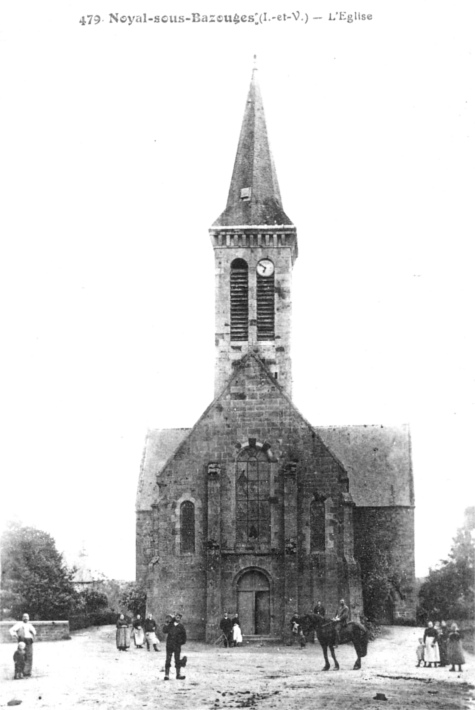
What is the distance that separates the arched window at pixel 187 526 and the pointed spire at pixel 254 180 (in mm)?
14411

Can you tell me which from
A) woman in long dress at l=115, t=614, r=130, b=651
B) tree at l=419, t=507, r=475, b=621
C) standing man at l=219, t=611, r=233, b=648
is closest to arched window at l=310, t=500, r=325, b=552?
standing man at l=219, t=611, r=233, b=648

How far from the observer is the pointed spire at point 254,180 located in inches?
1721

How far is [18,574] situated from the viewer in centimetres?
3925

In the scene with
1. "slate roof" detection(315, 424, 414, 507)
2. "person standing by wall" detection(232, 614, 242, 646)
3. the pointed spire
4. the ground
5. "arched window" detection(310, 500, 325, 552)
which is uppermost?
the pointed spire

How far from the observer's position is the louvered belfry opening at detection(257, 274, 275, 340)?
140ft

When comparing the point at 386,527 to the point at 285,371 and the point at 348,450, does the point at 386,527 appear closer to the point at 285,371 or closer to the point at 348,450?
the point at 348,450

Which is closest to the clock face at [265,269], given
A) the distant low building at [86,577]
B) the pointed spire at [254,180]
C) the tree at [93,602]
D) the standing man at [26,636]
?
the pointed spire at [254,180]

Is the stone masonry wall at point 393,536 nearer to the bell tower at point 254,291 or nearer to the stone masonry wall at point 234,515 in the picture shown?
the bell tower at point 254,291

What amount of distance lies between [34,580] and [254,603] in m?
10.1

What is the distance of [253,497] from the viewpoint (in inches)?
1428

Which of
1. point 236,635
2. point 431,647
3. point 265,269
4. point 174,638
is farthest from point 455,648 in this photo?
point 265,269

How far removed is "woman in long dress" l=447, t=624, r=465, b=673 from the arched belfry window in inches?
515

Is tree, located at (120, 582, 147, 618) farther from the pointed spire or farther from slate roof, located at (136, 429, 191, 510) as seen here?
the pointed spire

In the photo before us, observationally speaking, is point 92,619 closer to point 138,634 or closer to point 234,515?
point 138,634
